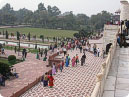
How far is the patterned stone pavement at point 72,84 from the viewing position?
38.8 ft

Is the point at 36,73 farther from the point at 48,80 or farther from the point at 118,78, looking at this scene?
the point at 118,78

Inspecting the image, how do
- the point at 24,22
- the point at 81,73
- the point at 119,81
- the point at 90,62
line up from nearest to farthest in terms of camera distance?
1. the point at 119,81
2. the point at 81,73
3. the point at 90,62
4. the point at 24,22

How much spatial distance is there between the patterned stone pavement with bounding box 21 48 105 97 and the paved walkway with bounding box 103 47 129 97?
8.64 ft

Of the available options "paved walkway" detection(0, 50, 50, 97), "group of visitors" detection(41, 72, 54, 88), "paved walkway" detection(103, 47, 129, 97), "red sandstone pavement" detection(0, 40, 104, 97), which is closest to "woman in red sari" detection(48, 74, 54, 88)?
"group of visitors" detection(41, 72, 54, 88)


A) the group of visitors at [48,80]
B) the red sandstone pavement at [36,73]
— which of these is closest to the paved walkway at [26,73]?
the red sandstone pavement at [36,73]

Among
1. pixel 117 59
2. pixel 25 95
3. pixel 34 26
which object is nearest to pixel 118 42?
pixel 117 59

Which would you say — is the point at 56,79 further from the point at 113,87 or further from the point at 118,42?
the point at 113,87

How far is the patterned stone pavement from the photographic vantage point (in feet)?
38.8

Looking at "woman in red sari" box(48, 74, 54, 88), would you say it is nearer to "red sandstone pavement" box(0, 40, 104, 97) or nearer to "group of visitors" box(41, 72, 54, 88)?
"group of visitors" box(41, 72, 54, 88)

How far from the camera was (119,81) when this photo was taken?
7402mm

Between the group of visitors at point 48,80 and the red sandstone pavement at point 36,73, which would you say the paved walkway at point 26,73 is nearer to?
the red sandstone pavement at point 36,73

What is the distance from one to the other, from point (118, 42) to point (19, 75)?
22.3 feet

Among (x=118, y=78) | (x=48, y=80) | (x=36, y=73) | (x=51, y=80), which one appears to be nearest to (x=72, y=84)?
(x=48, y=80)

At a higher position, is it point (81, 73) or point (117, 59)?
point (117, 59)
